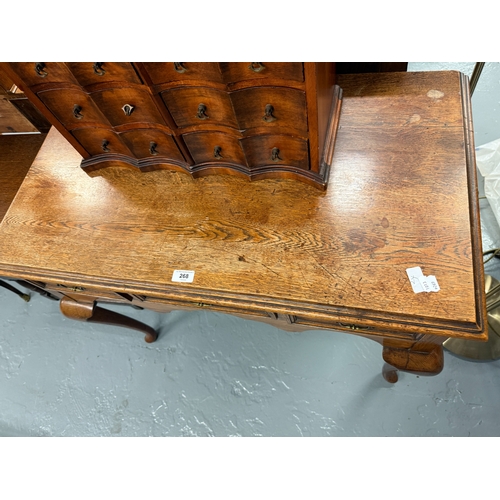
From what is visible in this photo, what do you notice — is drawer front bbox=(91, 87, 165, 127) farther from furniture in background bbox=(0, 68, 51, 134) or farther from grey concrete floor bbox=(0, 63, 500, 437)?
grey concrete floor bbox=(0, 63, 500, 437)

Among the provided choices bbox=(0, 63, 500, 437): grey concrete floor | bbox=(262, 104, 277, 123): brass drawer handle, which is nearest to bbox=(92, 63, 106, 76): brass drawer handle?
bbox=(262, 104, 277, 123): brass drawer handle

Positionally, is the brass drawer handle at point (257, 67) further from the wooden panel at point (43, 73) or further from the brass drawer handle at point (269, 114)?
the wooden panel at point (43, 73)

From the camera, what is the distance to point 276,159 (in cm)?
130

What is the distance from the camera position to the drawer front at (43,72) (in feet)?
3.75

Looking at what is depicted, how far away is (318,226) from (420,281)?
34 centimetres

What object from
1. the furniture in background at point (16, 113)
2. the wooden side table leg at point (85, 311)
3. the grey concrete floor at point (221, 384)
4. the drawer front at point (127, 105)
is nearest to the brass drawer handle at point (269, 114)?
the drawer front at point (127, 105)

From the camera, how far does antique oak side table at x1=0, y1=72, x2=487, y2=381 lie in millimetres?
1101

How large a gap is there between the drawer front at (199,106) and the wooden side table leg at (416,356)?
882mm

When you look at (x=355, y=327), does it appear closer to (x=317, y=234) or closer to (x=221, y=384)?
(x=317, y=234)

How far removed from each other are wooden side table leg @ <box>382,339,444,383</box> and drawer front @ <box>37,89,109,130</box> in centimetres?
123

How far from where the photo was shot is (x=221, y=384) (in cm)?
194
